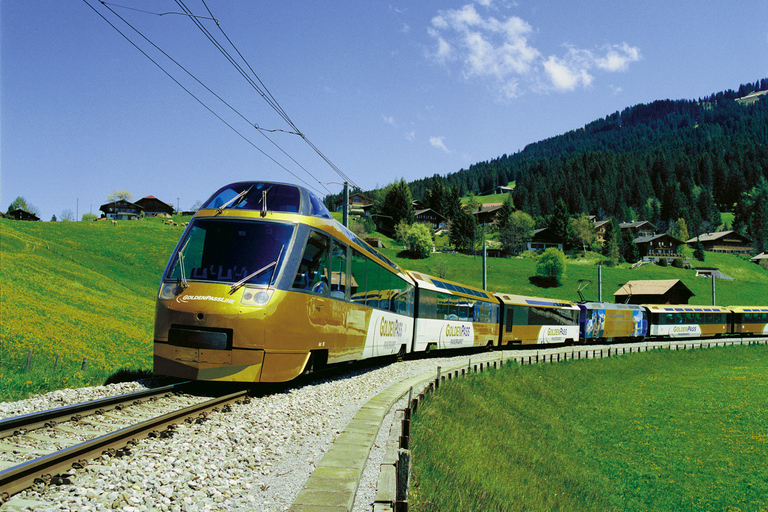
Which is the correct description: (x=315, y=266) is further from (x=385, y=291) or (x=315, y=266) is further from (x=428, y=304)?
(x=428, y=304)

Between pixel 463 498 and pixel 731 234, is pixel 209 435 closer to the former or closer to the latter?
pixel 463 498

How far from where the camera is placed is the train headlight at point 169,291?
957 centimetres

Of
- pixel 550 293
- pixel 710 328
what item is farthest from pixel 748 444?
pixel 550 293

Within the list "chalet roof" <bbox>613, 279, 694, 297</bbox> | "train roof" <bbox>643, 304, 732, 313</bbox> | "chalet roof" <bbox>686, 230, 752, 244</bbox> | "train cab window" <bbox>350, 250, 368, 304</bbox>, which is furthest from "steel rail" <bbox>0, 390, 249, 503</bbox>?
"chalet roof" <bbox>686, 230, 752, 244</bbox>

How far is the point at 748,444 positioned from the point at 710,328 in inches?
1661

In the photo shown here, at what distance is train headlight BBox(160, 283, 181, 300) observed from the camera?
9.57 meters

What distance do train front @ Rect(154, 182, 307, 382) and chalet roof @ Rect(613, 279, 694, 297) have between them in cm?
7131

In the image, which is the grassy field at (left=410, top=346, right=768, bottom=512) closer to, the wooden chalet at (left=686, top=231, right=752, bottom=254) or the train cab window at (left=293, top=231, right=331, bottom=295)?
the train cab window at (left=293, top=231, right=331, bottom=295)

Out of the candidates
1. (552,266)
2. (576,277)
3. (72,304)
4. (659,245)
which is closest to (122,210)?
(552,266)

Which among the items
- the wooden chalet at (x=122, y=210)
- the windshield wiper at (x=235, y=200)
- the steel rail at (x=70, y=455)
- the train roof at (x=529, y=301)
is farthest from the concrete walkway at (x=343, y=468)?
the wooden chalet at (x=122, y=210)

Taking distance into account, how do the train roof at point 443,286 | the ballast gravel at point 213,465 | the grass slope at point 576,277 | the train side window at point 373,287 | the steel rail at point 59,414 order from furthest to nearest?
1. the grass slope at point 576,277
2. the train roof at point 443,286
3. the train side window at point 373,287
4. the steel rail at point 59,414
5. the ballast gravel at point 213,465

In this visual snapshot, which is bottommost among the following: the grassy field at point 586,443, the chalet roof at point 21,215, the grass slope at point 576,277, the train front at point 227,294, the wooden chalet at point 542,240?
the grassy field at point 586,443

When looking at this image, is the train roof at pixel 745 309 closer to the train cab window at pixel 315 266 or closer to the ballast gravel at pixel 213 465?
the train cab window at pixel 315 266

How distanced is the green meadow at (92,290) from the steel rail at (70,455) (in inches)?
172
